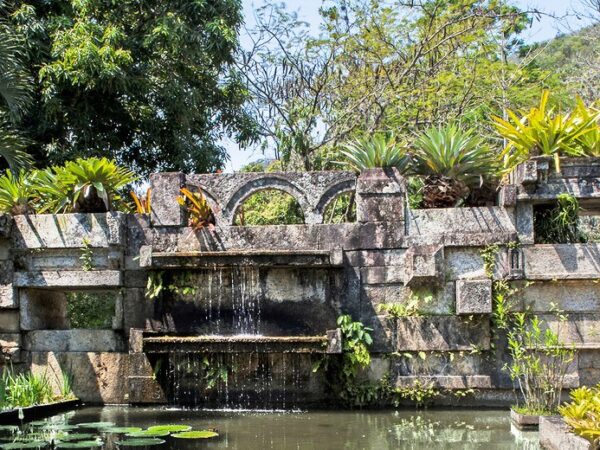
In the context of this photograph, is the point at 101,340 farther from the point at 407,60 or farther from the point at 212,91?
the point at 407,60

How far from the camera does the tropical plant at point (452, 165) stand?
9734 mm

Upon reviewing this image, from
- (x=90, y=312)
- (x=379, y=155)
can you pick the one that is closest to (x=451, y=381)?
(x=379, y=155)

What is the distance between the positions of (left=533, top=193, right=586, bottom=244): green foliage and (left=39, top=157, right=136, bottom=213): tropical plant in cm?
540

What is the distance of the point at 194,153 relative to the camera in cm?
1611

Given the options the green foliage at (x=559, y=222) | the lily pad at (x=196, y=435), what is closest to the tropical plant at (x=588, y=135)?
the green foliage at (x=559, y=222)

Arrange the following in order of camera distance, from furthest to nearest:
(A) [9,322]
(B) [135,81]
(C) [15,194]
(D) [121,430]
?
(B) [135,81] → (C) [15,194] → (A) [9,322] → (D) [121,430]

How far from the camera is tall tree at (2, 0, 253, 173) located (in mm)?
14180

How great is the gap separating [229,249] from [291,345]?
5.25 ft

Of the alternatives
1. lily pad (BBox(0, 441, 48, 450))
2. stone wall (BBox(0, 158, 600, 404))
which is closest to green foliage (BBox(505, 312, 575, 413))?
stone wall (BBox(0, 158, 600, 404))

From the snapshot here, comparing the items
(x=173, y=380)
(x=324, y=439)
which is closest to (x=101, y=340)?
(x=173, y=380)

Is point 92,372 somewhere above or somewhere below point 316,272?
below

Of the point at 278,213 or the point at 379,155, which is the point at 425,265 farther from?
the point at 278,213

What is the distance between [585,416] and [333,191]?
518 centimetres

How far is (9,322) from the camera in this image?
10.3 metres
